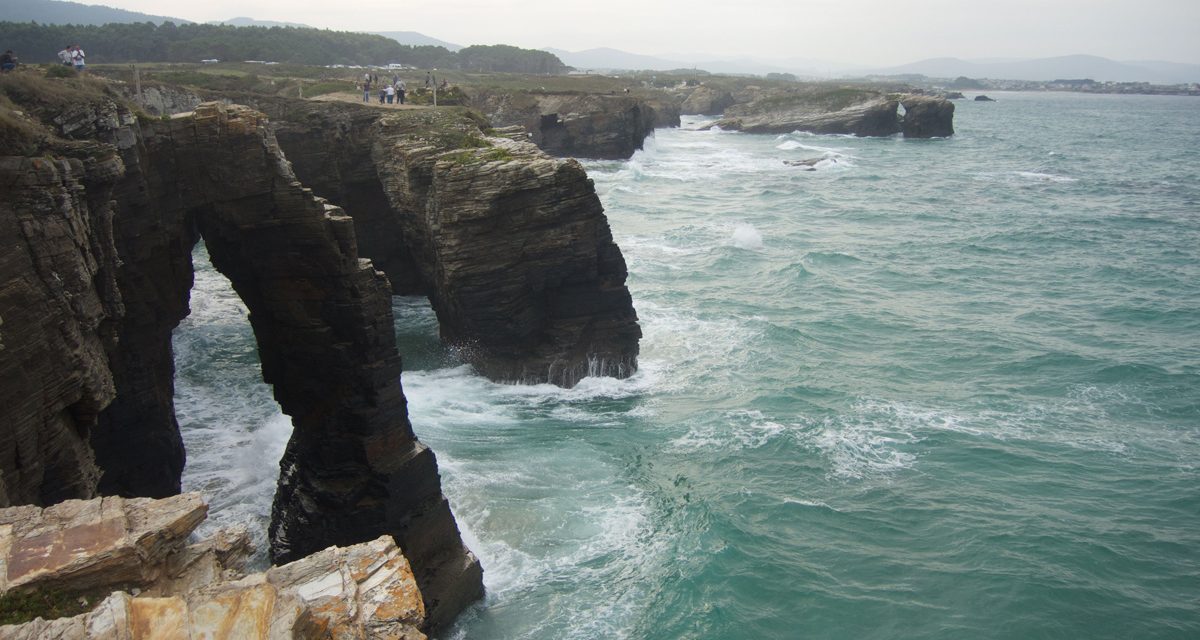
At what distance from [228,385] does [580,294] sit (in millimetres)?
11727

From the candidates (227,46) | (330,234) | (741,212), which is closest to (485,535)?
(330,234)

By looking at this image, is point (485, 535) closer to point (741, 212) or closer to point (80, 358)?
point (80, 358)

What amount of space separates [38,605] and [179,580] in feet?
4.16

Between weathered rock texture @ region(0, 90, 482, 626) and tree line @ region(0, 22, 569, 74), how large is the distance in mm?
56375

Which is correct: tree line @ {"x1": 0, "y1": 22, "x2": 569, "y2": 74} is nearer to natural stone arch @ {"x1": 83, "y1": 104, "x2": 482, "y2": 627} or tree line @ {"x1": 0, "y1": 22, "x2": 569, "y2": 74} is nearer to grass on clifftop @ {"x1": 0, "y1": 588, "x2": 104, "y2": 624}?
natural stone arch @ {"x1": 83, "y1": 104, "x2": 482, "y2": 627}

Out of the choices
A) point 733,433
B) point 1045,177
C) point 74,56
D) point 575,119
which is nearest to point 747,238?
point 733,433

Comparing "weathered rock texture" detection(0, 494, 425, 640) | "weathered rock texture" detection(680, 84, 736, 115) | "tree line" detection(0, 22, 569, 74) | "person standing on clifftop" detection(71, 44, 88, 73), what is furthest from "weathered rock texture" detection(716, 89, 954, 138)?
"weathered rock texture" detection(0, 494, 425, 640)

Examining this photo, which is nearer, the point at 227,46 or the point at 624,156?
the point at 624,156

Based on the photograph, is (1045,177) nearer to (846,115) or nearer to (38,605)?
(846,115)

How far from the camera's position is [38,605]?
23.0 feet

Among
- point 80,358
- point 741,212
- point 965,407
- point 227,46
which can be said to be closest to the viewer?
point 80,358

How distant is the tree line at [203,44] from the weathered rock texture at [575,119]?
35213 millimetres

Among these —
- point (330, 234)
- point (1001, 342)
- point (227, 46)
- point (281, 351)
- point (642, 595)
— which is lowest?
point (642, 595)

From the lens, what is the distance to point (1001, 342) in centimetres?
3309
